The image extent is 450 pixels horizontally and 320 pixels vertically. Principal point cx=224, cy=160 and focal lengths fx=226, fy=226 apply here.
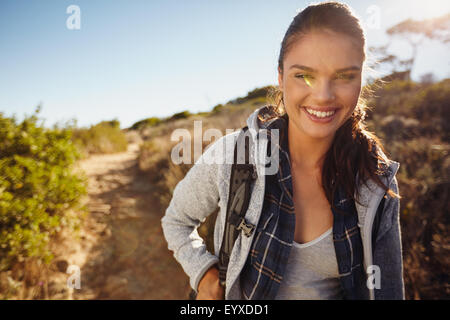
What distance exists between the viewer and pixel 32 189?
280 cm

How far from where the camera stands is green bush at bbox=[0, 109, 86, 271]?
252 centimetres

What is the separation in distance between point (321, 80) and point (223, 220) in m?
0.93

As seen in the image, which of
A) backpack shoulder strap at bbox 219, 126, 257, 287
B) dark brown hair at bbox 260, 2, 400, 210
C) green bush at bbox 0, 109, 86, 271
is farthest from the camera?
green bush at bbox 0, 109, 86, 271

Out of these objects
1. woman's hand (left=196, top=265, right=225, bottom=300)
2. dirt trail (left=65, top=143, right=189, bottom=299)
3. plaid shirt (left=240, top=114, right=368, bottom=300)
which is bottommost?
dirt trail (left=65, top=143, right=189, bottom=299)

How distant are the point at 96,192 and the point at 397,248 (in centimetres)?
481

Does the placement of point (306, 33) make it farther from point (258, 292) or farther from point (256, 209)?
point (258, 292)

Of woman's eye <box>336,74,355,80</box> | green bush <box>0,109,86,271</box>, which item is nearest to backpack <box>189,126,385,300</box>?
woman's eye <box>336,74,355,80</box>

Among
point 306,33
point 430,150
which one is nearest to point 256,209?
point 306,33

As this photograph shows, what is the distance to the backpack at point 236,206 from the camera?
3.77ft

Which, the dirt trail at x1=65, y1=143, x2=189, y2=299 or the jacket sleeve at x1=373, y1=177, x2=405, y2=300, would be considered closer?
the jacket sleeve at x1=373, y1=177, x2=405, y2=300

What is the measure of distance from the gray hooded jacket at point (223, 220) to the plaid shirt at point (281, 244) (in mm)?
60

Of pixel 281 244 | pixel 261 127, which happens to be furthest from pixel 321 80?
pixel 281 244

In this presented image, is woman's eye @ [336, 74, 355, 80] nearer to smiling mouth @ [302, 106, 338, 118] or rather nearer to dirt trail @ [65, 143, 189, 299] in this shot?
smiling mouth @ [302, 106, 338, 118]

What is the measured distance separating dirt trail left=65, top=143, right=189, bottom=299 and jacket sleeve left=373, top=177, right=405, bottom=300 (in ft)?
8.41
